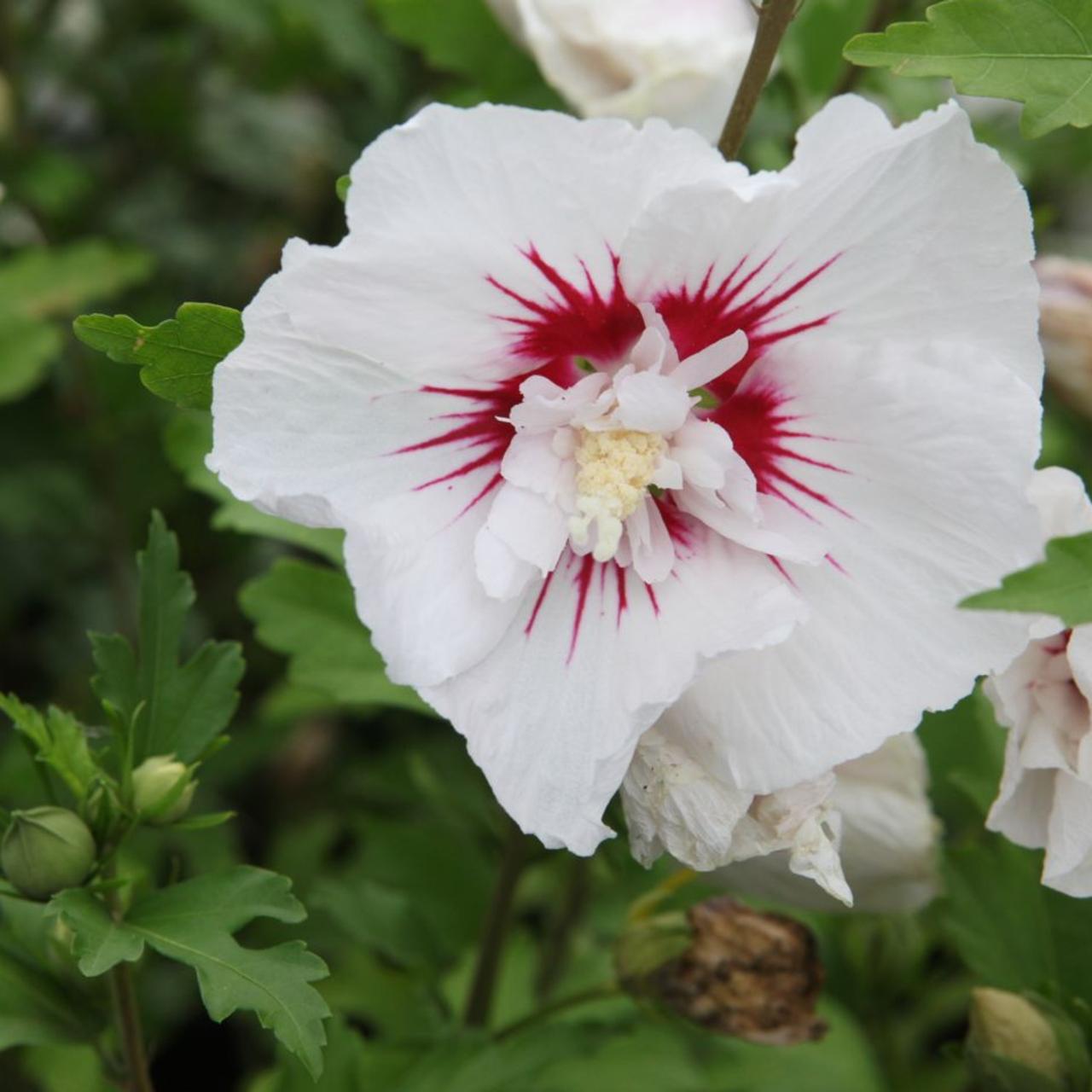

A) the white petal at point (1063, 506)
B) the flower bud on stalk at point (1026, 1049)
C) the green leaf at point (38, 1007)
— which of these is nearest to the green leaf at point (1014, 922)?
the flower bud on stalk at point (1026, 1049)

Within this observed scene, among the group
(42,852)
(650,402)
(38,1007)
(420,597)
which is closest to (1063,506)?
(650,402)

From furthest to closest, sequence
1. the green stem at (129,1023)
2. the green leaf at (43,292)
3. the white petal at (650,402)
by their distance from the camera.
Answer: the green leaf at (43,292)
the green stem at (129,1023)
the white petal at (650,402)

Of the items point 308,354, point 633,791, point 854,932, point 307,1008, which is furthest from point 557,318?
point 854,932

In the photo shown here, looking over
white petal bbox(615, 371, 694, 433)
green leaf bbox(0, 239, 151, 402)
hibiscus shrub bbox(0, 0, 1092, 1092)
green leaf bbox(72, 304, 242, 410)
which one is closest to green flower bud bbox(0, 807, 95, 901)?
hibiscus shrub bbox(0, 0, 1092, 1092)

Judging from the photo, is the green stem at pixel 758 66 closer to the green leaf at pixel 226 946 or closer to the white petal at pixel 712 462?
the white petal at pixel 712 462

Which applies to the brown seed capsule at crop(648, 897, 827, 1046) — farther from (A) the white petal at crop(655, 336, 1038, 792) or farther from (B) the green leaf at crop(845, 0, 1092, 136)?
(B) the green leaf at crop(845, 0, 1092, 136)

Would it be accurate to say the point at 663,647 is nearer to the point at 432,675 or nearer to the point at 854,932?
the point at 432,675

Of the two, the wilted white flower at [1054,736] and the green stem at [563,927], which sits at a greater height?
the wilted white flower at [1054,736]
